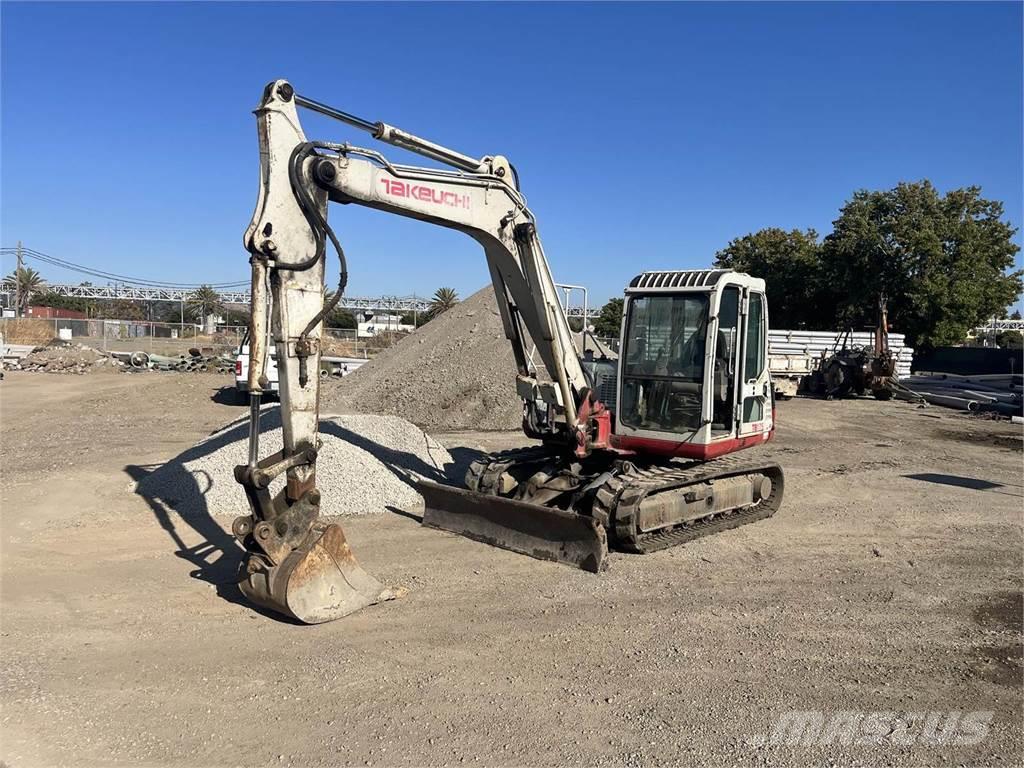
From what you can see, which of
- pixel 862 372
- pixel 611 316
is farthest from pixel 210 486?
pixel 611 316

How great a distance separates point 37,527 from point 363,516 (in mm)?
3156

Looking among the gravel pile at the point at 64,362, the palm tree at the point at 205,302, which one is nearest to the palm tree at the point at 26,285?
the palm tree at the point at 205,302

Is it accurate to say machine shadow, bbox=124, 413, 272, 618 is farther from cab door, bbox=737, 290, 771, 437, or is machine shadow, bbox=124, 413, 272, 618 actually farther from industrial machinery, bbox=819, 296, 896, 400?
industrial machinery, bbox=819, 296, 896, 400

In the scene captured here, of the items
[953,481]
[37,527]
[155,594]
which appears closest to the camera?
[155,594]

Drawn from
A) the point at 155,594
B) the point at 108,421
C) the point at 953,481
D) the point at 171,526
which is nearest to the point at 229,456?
the point at 171,526

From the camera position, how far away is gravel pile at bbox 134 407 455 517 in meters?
8.26

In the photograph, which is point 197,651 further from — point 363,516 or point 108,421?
point 108,421

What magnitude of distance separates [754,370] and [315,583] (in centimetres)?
512

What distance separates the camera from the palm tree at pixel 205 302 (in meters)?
80.2

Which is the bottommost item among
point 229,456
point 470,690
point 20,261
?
point 470,690

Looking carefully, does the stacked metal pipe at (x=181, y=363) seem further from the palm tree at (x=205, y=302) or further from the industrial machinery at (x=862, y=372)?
the palm tree at (x=205, y=302)

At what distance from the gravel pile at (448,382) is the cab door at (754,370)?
7492 millimetres

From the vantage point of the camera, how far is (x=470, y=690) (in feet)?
14.1

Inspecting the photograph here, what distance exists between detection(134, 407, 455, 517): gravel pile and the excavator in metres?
1.07
